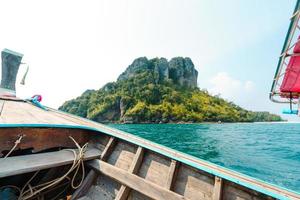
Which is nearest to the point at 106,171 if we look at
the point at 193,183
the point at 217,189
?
the point at 193,183

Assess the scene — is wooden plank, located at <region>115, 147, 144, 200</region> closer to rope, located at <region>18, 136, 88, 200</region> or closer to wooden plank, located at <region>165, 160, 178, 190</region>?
wooden plank, located at <region>165, 160, 178, 190</region>

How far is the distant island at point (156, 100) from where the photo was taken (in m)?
85.8

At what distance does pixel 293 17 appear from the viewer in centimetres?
398

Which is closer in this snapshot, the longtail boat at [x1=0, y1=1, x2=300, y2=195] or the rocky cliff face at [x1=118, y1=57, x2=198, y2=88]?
the longtail boat at [x1=0, y1=1, x2=300, y2=195]

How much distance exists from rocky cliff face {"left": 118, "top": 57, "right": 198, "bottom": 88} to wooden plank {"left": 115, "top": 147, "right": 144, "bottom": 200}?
113302mm

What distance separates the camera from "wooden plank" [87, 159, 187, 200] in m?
2.12

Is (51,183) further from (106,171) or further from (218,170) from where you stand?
(218,170)

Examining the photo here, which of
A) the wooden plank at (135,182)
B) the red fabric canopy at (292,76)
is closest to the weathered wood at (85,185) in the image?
the wooden plank at (135,182)

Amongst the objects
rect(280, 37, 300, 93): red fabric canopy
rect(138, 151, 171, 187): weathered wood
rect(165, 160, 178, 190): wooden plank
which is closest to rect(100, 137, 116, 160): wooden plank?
rect(138, 151, 171, 187): weathered wood

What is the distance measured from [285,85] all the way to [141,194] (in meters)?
6.13

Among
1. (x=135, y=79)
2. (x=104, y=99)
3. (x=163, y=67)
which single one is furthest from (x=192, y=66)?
(x=104, y=99)

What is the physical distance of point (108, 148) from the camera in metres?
3.13

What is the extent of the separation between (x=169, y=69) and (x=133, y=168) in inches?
4723

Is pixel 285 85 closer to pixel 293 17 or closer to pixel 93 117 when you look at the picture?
pixel 293 17
